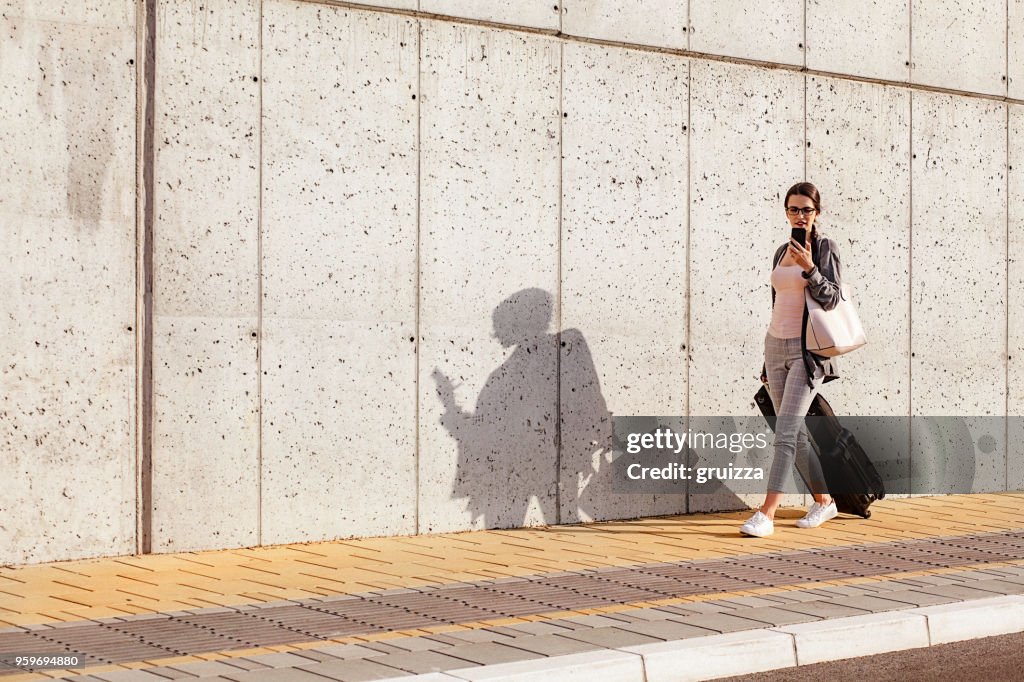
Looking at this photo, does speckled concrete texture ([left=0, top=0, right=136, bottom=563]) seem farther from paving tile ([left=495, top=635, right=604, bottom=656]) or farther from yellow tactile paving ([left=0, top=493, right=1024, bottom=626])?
paving tile ([left=495, top=635, right=604, bottom=656])

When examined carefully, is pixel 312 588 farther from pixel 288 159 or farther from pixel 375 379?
pixel 288 159

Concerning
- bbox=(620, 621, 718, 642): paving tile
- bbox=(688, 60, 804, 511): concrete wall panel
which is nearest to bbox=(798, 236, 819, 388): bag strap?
bbox=(688, 60, 804, 511): concrete wall panel

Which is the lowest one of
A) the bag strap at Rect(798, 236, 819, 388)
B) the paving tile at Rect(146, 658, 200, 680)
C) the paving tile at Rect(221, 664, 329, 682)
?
A: the paving tile at Rect(146, 658, 200, 680)

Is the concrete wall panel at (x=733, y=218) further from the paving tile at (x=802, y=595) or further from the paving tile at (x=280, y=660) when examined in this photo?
the paving tile at (x=280, y=660)

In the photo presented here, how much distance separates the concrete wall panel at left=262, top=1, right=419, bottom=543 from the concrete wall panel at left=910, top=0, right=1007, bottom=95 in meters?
4.22

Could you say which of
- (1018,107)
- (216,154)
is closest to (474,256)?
(216,154)

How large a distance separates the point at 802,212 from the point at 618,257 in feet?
4.01

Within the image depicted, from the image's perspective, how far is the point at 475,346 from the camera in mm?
9250

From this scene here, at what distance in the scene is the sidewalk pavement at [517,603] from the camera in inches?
218

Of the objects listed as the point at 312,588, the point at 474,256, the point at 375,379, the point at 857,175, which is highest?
the point at 857,175

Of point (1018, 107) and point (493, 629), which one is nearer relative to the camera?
point (493, 629)

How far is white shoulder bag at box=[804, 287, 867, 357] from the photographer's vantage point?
905 centimetres

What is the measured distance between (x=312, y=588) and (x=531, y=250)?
2.98 metres

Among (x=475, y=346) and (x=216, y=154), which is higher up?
(x=216, y=154)
